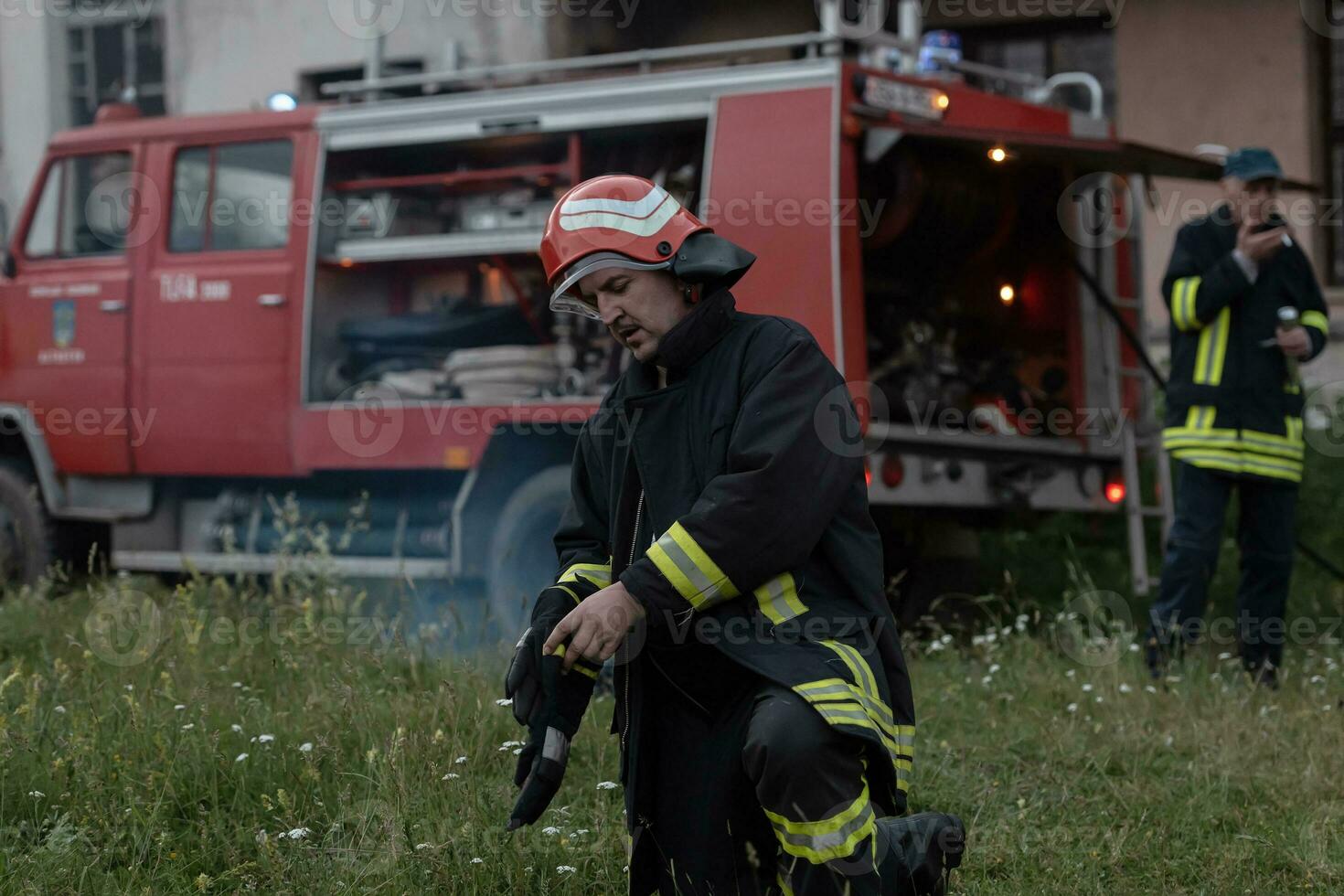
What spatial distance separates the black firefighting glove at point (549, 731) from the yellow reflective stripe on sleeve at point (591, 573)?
19 centimetres

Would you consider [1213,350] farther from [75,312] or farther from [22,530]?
[22,530]

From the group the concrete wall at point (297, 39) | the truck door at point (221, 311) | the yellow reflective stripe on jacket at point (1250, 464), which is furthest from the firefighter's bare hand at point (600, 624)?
the concrete wall at point (297, 39)

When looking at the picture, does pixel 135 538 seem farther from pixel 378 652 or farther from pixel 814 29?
pixel 814 29

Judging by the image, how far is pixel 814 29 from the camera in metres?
13.8

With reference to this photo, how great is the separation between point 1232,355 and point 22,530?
593cm

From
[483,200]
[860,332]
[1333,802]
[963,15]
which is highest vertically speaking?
[963,15]

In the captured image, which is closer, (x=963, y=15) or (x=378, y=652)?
(x=378, y=652)

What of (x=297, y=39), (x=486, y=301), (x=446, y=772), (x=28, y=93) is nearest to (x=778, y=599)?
(x=446, y=772)

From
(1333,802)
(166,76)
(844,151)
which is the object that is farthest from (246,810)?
(166,76)

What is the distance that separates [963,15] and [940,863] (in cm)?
1102

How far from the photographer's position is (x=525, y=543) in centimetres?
686

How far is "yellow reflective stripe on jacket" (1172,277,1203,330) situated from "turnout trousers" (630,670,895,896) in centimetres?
326

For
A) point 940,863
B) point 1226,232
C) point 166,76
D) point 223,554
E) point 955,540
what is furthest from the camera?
point 166,76

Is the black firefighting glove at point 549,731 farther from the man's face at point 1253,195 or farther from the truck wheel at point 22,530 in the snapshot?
the truck wheel at point 22,530
